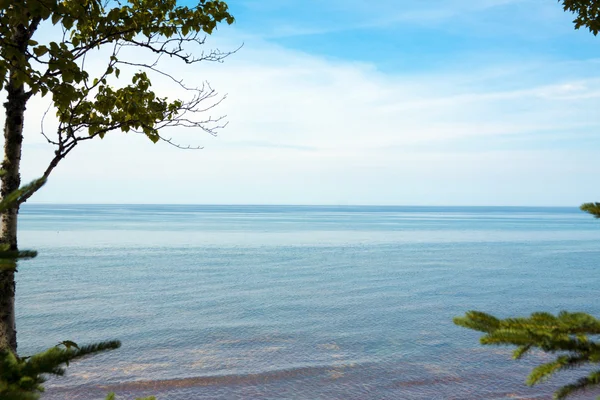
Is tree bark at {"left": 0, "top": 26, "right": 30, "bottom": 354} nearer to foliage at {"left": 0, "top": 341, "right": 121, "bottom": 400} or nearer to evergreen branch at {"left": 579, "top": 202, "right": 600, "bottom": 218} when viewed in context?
foliage at {"left": 0, "top": 341, "right": 121, "bottom": 400}

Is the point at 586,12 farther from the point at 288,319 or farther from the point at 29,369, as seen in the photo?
the point at 288,319

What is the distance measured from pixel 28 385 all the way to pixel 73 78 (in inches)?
183

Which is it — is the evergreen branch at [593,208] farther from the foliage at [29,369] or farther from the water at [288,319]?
the water at [288,319]

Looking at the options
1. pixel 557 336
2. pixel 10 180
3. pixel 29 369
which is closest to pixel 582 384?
pixel 557 336

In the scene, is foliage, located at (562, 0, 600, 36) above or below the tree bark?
above

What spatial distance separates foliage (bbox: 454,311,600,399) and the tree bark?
607 centimetres

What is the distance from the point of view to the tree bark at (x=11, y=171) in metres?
6.89

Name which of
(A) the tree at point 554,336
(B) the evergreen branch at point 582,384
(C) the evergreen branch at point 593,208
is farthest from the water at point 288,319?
(C) the evergreen branch at point 593,208

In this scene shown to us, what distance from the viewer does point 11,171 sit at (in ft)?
23.1

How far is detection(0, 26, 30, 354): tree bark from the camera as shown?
22.6ft

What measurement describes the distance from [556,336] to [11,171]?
6.60m

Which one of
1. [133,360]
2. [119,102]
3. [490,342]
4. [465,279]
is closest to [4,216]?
[119,102]

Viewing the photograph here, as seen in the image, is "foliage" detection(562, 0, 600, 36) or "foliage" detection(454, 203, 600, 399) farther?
"foliage" detection(562, 0, 600, 36)

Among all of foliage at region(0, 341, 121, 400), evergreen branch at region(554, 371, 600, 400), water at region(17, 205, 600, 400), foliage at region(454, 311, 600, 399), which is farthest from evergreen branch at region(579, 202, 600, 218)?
water at region(17, 205, 600, 400)
